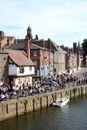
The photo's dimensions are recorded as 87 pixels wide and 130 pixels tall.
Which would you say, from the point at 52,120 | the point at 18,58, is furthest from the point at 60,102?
the point at 52,120

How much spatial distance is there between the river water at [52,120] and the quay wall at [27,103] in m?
0.93

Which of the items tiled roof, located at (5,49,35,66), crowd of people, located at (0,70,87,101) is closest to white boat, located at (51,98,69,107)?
crowd of people, located at (0,70,87,101)

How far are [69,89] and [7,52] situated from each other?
14.0 metres

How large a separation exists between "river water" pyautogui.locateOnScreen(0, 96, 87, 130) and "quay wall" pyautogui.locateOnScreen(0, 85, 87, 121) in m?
0.93

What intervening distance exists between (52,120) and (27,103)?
Answer: 5.66 meters

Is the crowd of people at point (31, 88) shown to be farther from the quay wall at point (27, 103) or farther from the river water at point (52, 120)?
the river water at point (52, 120)

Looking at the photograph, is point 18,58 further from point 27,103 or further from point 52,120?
point 52,120

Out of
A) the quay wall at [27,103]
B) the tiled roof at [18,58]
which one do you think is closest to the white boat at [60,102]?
the quay wall at [27,103]

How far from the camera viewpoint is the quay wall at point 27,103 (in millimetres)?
46406

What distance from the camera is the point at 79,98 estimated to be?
2763 inches

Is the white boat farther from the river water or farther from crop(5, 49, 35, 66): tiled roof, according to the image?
crop(5, 49, 35, 66): tiled roof

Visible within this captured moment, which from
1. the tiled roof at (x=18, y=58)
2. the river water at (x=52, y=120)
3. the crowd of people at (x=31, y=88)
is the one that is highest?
the tiled roof at (x=18, y=58)

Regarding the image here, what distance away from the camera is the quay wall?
1827 inches

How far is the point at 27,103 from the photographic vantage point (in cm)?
5134
